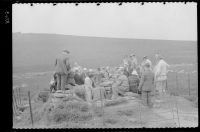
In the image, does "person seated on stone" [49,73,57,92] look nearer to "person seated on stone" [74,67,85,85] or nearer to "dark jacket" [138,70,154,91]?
"person seated on stone" [74,67,85,85]

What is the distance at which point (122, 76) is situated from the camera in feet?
35.8

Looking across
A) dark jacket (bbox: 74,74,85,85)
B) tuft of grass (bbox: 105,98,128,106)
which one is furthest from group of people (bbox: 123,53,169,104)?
dark jacket (bbox: 74,74,85,85)

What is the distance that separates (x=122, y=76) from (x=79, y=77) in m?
0.90

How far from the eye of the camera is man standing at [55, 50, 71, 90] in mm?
10797

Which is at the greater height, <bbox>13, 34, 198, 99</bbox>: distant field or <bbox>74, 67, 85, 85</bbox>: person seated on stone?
<bbox>13, 34, 198, 99</bbox>: distant field

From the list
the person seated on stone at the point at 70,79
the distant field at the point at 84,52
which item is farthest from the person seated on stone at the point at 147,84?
the person seated on stone at the point at 70,79

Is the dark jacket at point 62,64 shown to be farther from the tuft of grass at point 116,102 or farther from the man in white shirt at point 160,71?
the man in white shirt at point 160,71

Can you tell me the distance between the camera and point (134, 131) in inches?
416

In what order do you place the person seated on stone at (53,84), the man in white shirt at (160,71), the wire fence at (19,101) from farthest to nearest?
1. the man in white shirt at (160,71)
2. the person seated on stone at (53,84)
3. the wire fence at (19,101)

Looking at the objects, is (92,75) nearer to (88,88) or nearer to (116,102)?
(88,88)

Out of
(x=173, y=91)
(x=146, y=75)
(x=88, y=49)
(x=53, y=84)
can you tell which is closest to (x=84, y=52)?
(x=88, y=49)

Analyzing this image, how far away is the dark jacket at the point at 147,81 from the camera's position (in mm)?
10898
